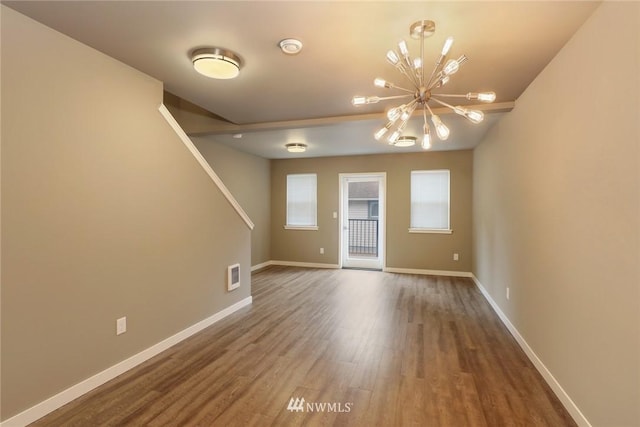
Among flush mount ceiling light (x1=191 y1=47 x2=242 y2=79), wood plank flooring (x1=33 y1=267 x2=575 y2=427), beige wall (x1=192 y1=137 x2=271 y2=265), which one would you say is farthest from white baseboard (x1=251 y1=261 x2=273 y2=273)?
flush mount ceiling light (x1=191 y1=47 x2=242 y2=79)

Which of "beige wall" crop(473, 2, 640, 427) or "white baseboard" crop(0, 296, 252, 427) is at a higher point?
"beige wall" crop(473, 2, 640, 427)

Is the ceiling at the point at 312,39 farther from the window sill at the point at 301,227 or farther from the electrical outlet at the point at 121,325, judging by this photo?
the window sill at the point at 301,227

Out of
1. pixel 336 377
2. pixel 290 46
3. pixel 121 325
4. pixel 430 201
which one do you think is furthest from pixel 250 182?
pixel 336 377

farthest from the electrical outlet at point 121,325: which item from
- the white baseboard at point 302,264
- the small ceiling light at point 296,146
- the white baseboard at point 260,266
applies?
the white baseboard at point 302,264

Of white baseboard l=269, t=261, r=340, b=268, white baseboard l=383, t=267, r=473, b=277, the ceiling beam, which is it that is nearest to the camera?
the ceiling beam

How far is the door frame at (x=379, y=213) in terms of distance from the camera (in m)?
6.30

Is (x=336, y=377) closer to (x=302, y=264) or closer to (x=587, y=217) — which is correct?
(x=587, y=217)

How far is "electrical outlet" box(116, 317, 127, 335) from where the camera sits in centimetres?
240

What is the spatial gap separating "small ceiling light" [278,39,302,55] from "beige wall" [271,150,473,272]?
4313 millimetres

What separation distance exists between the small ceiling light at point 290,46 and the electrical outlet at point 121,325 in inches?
93.2

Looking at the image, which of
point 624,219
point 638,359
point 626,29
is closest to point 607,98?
point 626,29

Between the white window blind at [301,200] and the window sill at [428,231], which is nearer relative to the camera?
the window sill at [428,231]

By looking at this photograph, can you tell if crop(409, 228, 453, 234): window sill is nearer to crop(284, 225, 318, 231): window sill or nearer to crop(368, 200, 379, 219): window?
crop(368, 200, 379, 219): window

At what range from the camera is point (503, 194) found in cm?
354
